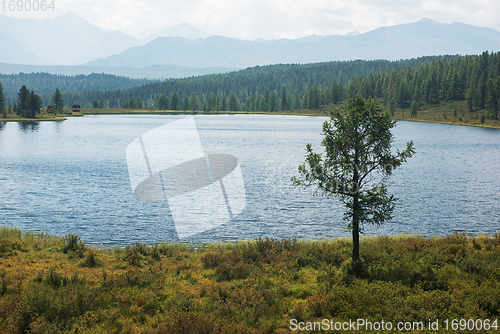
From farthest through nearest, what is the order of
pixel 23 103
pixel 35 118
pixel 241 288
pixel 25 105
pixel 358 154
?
A: 1. pixel 35 118
2. pixel 25 105
3. pixel 23 103
4. pixel 358 154
5. pixel 241 288

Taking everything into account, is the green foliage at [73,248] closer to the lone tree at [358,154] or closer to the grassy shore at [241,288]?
the grassy shore at [241,288]

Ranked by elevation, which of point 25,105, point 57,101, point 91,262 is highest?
point 57,101

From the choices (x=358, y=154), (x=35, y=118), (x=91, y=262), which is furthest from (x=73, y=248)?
(x=35, y=118)

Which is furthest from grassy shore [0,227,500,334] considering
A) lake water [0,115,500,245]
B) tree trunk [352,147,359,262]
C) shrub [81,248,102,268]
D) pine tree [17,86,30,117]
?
pine tree [17,86,30,117]

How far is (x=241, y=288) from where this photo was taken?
1520 cm

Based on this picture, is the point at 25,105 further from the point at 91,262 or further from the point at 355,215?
the point at 355,215

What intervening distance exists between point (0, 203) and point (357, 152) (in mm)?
35101

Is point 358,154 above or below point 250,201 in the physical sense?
above

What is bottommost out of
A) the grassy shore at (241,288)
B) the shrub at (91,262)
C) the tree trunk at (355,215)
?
the shrub at (91,262)

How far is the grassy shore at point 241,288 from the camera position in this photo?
1190cm

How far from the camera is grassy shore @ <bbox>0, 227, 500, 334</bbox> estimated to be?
11898 mm

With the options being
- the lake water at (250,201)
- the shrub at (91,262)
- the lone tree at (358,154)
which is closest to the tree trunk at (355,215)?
the lone tree at (358,154)

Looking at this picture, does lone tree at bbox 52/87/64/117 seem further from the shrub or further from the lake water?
the shrub

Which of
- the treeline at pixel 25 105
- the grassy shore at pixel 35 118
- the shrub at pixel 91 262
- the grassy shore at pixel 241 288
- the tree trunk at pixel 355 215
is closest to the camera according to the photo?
the grassy shore at pixel 241 288
